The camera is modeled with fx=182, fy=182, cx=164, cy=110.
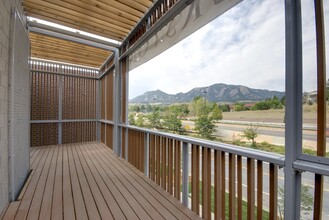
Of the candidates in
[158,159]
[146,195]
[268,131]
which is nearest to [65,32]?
[158,159]

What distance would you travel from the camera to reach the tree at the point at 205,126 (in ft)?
6.17

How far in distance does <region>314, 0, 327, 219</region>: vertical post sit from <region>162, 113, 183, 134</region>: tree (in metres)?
1.47

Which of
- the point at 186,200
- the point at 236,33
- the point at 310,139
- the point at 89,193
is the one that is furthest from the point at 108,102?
the point at 310,139

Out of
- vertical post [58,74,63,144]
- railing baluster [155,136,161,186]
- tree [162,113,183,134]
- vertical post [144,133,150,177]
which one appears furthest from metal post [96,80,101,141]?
tree [162,113,183,134]

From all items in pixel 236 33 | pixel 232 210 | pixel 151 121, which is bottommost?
pixel 232 210

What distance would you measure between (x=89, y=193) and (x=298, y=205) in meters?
2.39

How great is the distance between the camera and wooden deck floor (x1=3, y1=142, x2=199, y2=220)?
2.02 m

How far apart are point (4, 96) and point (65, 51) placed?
3691 mm

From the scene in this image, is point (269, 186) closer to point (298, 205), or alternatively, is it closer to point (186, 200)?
point (298, 205)

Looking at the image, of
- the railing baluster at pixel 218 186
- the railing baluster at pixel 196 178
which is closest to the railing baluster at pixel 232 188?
the railing baluster at pixel 218 186

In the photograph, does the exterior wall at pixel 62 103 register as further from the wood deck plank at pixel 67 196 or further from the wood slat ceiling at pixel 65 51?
the wood deck plank at pixel 67 196

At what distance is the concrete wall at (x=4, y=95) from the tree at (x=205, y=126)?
2.13m

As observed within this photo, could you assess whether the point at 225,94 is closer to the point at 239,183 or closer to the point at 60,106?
the point at 239,183

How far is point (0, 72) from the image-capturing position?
1.92 m
